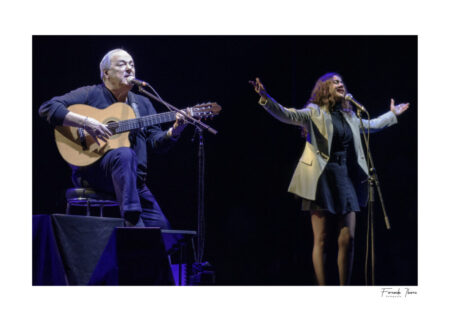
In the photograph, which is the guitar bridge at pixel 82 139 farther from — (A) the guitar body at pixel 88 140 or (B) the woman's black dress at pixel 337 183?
(B) the woman's black dress at pixel 337 183

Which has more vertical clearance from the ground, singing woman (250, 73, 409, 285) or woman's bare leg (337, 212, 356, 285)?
singing woman (250, 73, 409, 285)

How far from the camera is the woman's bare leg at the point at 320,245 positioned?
13.0ft

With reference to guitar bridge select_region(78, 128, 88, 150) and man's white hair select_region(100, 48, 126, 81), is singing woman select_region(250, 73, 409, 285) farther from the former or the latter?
guitar bridge select_region(78, 128, 88, 150)

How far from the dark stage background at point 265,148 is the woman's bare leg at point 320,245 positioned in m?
0.86

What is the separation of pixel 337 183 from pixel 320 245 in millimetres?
473

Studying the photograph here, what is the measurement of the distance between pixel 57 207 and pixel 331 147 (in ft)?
7.21

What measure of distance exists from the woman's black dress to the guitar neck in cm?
119

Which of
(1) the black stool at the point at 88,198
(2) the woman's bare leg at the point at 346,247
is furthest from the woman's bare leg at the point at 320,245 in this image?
(1) the black stool at the point at 88,198

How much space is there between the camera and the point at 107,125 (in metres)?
3.99

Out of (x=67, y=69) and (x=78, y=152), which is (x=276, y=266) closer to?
(x=78, y=152)

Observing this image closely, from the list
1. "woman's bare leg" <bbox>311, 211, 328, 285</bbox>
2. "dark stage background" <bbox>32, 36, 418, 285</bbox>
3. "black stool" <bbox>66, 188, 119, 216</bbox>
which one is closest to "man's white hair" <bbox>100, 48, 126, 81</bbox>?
"dark stage background" <bbox>32, 36, 418, 285</bbox>

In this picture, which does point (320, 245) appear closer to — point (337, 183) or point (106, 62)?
point (337, 183)

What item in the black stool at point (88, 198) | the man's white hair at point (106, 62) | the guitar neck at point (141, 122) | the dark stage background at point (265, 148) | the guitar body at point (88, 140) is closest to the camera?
the black stool at point (88, 198)

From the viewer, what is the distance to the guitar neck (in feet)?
13.1
